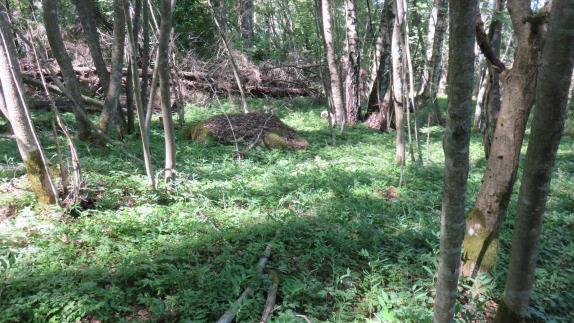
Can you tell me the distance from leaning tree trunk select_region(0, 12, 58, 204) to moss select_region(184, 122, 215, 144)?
4.43 m

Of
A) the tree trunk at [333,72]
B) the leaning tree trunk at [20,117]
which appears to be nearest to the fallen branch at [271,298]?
the leaning tree trunk at [20,117]

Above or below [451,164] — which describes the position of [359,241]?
below

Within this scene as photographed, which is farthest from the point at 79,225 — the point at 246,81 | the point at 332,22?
the point at 246,81

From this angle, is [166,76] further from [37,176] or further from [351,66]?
[351,66]

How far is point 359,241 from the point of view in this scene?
4387 millimetres

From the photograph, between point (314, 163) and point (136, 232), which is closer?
point (136, 232)

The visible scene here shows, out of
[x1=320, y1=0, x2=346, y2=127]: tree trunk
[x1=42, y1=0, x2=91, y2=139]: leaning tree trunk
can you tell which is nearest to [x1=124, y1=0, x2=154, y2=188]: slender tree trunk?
[x1=42, y1=0, x2=91, y2=139]: leaning tree trunk

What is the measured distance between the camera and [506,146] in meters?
3.84

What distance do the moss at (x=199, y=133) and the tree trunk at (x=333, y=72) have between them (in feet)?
11.7

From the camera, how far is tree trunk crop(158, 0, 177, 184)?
4.72 m

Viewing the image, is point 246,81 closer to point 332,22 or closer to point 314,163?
point 332,22

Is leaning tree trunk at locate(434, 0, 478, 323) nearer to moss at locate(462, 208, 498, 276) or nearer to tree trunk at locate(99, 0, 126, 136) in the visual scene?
moss at locate(462, 208, 498, 276)

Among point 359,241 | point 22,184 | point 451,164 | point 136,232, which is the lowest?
point 359,241

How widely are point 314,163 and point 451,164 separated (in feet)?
17.5
